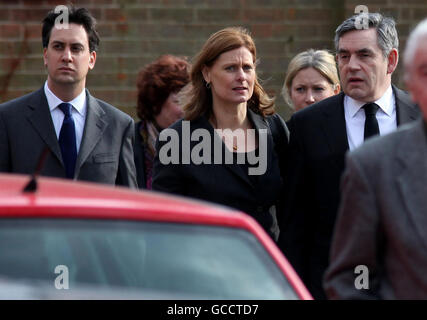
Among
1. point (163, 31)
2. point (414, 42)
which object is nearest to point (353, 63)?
point (414, 42)

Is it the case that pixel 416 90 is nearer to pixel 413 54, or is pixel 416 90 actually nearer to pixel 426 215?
pixel 413 54

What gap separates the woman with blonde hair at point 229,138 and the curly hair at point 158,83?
6.16ft

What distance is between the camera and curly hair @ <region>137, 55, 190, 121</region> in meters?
7.99

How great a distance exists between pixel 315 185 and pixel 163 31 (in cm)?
420

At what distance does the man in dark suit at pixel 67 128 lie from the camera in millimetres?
5820

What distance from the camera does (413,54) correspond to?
3.33 m

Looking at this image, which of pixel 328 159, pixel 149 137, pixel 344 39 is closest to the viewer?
pixel 328 159

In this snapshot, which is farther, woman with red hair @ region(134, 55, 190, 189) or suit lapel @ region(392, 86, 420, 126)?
woman with red hair @ region(134, 55, 190, 189)

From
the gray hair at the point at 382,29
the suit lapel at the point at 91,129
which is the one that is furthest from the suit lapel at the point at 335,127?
the suit lapel at the point at 91,129

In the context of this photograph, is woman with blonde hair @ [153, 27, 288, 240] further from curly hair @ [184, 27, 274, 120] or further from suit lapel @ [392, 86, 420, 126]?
suit lapel @ [392, 86, 420, 126]

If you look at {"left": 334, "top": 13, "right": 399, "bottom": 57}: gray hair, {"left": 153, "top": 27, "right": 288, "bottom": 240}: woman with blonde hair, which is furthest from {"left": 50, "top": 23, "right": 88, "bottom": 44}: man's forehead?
{"left": 334, "top": 13, "right": 399, "bottom": 57}: gray hair

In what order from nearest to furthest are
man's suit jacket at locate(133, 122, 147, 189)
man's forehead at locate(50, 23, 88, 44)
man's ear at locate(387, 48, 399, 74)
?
1. man's ear at locate(387, 48, 399, 74)
2. man's forehead at locate(50, 23, 88, 44)
3. man's suit jacket at locate(133, 122, 147, 189)

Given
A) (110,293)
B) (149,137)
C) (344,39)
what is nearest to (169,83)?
(149,137)

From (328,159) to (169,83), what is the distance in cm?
280
